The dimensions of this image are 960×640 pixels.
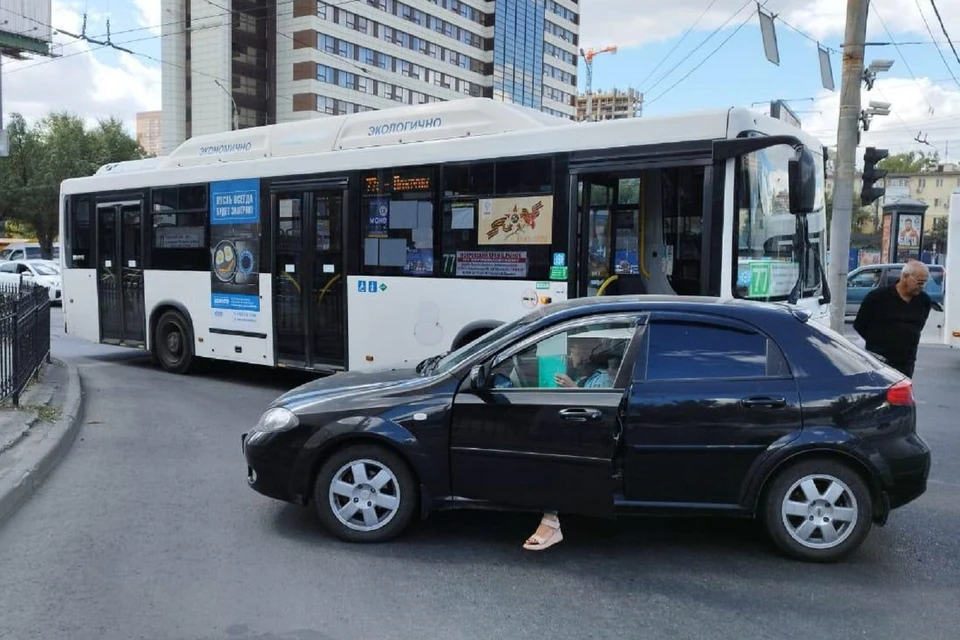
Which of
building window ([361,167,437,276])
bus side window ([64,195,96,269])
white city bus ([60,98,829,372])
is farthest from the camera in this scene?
bus side window ([64,195,96,269])

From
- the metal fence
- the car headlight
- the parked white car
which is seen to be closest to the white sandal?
the car headlight

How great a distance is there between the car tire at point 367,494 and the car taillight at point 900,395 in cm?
281

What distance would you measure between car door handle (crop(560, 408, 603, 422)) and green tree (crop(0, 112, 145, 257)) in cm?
5005

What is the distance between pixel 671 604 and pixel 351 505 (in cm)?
197

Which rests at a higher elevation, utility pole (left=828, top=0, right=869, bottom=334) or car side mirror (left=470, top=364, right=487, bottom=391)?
utility pole (left=828, top=0, right=869, bottom=334)

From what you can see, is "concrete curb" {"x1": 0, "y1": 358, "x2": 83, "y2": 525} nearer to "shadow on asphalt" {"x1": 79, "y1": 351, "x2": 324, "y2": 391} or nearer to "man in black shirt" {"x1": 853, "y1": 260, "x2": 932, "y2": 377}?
"shadow on asphalt" {"x1": 79, "y1": 351, "x2": 324, "y2": 391}

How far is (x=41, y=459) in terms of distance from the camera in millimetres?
6410

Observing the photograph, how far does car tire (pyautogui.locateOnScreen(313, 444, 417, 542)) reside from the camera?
16.2ft

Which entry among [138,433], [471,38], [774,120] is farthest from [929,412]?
[471,38]

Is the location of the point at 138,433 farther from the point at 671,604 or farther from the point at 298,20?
the point at 298,20

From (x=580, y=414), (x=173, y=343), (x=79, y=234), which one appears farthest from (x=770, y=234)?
(x=79, y=234)

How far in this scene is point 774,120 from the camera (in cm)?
750

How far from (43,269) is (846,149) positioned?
987 inches

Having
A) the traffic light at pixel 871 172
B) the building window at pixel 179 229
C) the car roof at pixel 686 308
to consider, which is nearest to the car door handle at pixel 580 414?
the car roof at pixel 686 308
